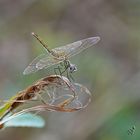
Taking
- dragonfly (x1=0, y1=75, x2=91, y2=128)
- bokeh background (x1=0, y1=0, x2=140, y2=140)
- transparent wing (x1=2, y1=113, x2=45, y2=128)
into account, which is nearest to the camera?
dragonfly (x1=0, y1=75, x2=91, y2=128)

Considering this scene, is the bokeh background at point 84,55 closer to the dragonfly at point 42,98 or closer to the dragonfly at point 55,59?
the dragonfly at point 55,59

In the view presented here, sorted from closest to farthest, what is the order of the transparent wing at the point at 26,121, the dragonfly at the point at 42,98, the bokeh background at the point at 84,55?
the dragonfly at the point at 42,98
the transparent wing at the point at 26,121
the bokeh background at the point at 84,55

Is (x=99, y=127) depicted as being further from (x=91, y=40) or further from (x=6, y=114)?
(x=6, y=114)

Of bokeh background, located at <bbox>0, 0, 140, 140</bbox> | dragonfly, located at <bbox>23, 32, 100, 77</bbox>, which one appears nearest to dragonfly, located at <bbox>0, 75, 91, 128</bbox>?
dragonfly, located at <bbox>23, 32, 100, 77</bbox>

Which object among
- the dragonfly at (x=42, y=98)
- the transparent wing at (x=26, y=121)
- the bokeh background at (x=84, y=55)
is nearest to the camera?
the dragonfly at (x=42, y=98)

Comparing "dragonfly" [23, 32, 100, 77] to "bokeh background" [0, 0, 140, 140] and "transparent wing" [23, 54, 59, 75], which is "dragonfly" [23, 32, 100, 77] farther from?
"bokeh background" [0, 0, 140, 140]

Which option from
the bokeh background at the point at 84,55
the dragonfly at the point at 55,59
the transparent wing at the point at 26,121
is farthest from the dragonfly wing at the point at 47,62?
the bokeh background at the point at 84,55

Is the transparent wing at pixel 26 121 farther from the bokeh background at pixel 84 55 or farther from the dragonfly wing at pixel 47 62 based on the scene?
the bokeh background at pixel 84 55

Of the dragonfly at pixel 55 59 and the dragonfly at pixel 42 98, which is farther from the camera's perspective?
the dragonfly at pixel 55 59

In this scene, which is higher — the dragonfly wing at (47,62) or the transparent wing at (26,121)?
the dragonfly wing at (47,62)
